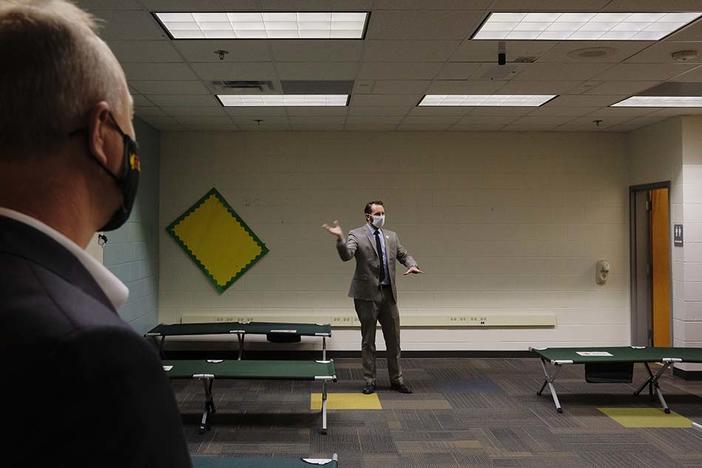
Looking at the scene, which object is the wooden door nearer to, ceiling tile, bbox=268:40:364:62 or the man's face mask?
the man's face mask

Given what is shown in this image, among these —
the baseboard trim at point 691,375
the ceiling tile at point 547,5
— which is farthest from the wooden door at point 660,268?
the ceiling tile at point 547,5

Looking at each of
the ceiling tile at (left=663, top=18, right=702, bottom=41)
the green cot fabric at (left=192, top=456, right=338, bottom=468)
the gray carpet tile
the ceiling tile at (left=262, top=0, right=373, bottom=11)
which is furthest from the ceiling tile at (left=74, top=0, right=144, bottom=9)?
the ceiling tile at (left=663, top=18, right=702, bottom=41)

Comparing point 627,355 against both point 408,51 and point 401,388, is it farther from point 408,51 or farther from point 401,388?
point 408,51

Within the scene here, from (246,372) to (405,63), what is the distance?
2.55 m

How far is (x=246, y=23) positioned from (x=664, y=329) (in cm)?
586

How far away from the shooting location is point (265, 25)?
329 centimetres

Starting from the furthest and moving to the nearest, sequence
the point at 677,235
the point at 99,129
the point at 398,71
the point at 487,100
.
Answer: the point at 677,235, the point at 487,100, the point at 398,71, the point at 99,129

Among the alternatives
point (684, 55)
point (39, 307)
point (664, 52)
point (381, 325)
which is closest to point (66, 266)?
point (39, 307)

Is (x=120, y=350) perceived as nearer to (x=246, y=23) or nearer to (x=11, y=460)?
(x=11, y=460)

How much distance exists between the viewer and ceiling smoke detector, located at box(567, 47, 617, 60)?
3.67 meters

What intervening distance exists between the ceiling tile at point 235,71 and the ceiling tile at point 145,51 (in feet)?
0.79

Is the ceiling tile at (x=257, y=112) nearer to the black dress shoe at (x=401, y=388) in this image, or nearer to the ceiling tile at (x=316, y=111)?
the ceiling tile at (x=316, y=111)

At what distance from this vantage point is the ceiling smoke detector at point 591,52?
12.0 ft

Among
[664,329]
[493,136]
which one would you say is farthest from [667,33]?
[664,329]
